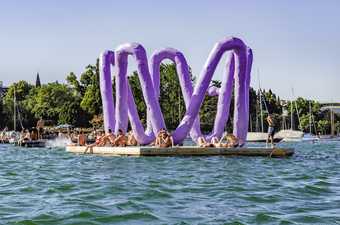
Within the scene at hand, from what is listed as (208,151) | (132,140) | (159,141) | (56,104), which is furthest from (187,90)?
(56,104)

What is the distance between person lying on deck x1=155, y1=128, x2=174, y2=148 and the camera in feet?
108

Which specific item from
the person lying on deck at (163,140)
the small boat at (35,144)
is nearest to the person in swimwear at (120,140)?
the person lying on deck at (163,140)

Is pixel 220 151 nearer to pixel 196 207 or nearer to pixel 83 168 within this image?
pixel 83 168

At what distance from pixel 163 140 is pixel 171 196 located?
1863 centimetres

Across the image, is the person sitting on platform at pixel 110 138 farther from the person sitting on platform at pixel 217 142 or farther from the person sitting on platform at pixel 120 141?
the person sitting on platform at pixel 217 142

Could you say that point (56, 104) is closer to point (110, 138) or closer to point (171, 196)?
point (110, 138)

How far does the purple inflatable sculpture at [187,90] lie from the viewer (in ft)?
110

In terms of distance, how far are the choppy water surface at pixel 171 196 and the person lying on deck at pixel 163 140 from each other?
32.4 ft

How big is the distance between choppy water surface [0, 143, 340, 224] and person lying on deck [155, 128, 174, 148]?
989 cm

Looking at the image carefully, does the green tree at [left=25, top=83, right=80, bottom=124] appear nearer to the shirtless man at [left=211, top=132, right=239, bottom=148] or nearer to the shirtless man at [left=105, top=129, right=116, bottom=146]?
the shirtless man at [left=105, top=129, right=116, bottom=146]

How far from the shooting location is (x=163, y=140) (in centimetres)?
3325

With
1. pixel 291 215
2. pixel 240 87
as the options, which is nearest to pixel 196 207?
pixel 291 215

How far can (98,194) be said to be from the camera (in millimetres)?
14977

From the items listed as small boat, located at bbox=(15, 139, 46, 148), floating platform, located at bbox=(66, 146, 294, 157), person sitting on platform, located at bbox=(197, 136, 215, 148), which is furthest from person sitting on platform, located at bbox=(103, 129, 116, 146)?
small boat, located at bbox=(15, 139, 46, 148)
